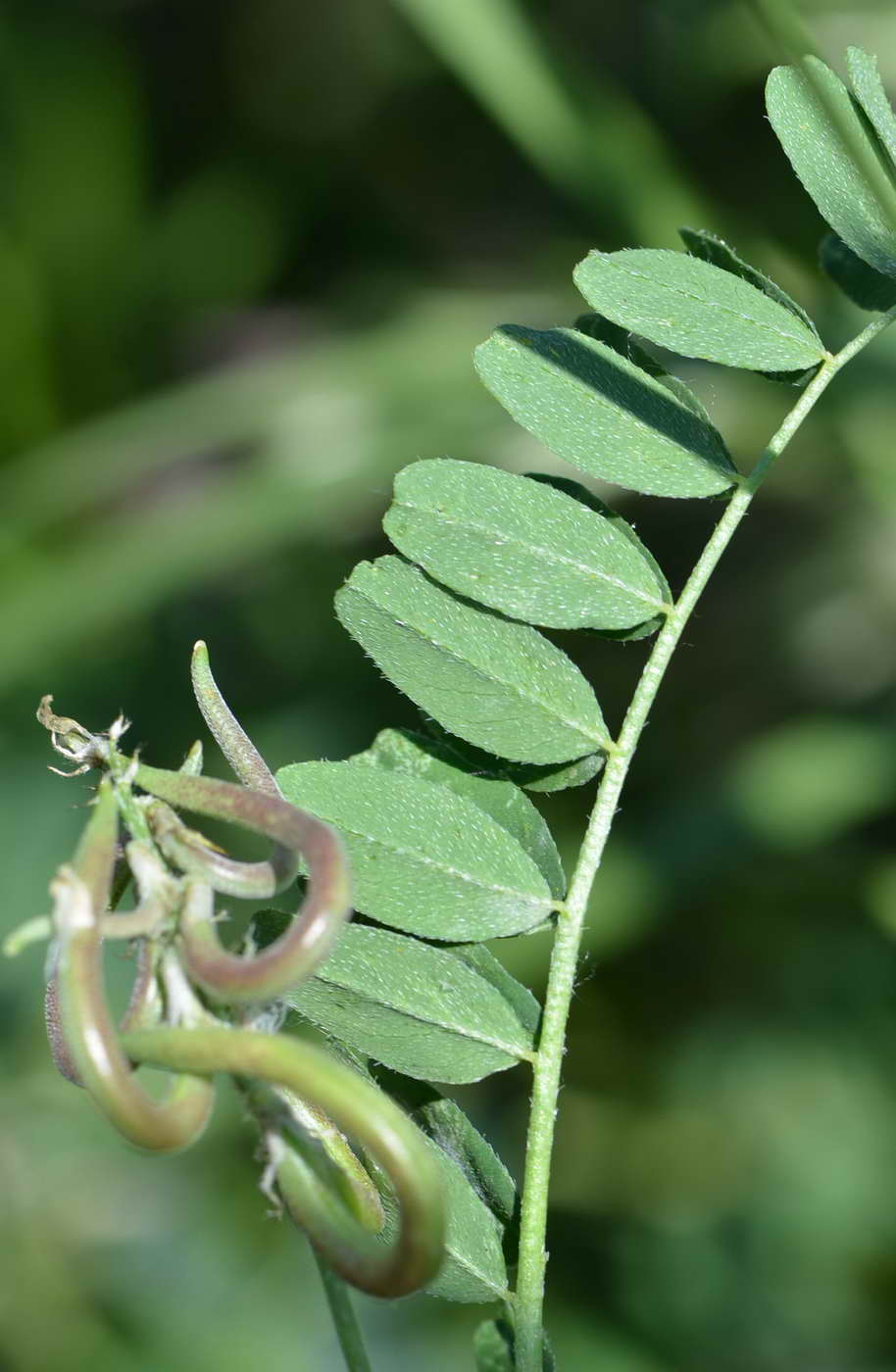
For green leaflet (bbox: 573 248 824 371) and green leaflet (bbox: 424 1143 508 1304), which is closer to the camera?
green leaflet (bbox: 424 1143 508 1304)

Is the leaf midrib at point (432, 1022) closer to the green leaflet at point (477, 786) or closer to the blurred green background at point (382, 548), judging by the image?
the green leaflet at point (477, 786)

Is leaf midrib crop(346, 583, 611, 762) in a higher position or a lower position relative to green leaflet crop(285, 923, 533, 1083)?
higher

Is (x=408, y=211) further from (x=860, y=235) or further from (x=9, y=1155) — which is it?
(x=860, y=235)

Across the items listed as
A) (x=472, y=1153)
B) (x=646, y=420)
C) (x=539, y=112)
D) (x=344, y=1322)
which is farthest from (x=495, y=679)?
(x=539, y=112)

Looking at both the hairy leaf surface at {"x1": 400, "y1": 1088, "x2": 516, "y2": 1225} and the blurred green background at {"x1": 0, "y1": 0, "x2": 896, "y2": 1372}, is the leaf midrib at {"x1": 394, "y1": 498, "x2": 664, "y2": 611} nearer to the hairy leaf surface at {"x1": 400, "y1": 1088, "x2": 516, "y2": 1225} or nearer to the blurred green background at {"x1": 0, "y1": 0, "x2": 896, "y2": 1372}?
the hairy leaf surface at {"x1": 400, "y1": 1088, "x2": 516, "y2": 1225}

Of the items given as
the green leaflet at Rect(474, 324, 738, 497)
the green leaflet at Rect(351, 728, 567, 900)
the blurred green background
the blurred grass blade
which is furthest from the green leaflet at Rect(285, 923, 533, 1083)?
the blurred grass blade
